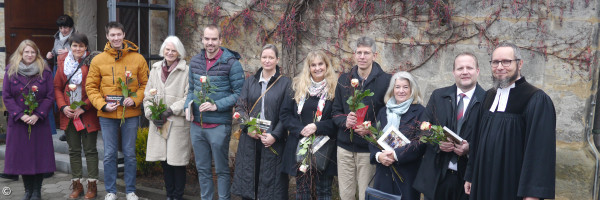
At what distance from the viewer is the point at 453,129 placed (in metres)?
4.59

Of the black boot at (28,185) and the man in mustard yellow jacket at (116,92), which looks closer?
the man in mustard yellow jacket at (116,92)

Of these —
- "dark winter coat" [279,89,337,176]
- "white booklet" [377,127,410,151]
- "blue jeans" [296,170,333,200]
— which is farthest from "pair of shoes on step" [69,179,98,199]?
"white booklet" [377,127,410,151]

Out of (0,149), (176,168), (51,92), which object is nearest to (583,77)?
(176,168)

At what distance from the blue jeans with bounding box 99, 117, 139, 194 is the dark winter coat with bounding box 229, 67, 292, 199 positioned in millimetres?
1316

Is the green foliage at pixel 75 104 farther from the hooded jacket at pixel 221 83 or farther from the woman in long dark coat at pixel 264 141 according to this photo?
the woman in long dark coat at pixel 264 141

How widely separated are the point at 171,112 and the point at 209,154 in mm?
556

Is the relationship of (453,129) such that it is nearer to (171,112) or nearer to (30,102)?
(171,112)

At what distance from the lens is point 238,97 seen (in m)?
6.04

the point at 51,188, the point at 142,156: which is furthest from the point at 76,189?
the point at 142,156

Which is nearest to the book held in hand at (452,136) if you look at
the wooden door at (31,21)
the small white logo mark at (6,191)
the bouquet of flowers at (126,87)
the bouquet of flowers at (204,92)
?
the bouquet of flowers at (204,92)

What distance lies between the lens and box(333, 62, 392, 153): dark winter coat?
5219mm

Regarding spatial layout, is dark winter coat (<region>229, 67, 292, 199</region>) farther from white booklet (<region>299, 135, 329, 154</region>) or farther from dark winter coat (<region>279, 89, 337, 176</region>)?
white booklet (<region>299, 135, 329, 154</region>)

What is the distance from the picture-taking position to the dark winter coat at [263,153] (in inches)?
225

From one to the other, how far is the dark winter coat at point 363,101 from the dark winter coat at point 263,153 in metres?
0.58
